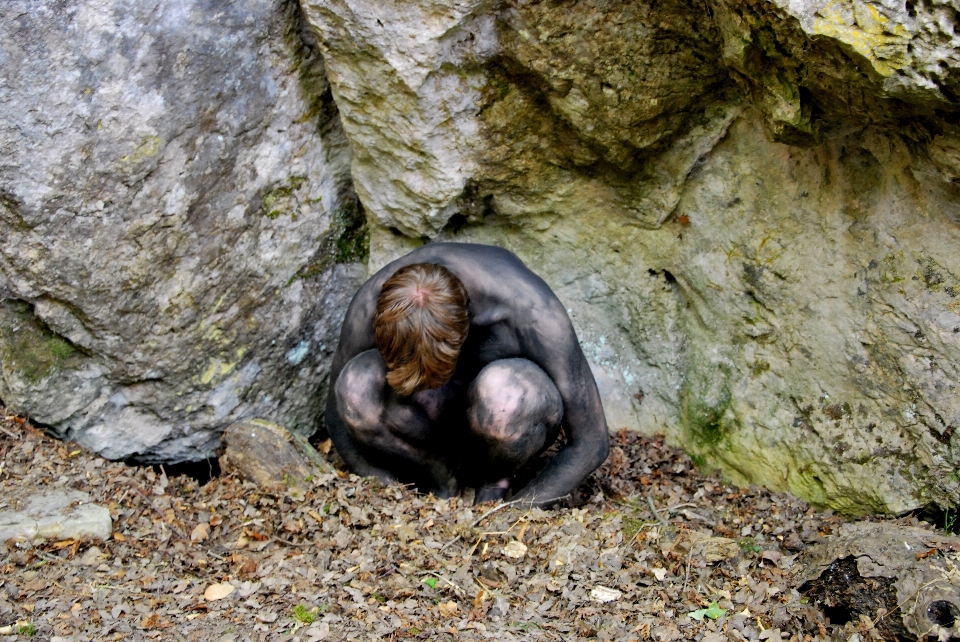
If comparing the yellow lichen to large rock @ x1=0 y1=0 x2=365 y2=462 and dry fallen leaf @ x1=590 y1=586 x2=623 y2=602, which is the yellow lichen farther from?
large rock @ x1=0 y1=0 x2=365 y2=462

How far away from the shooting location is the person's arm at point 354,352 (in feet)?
14.8

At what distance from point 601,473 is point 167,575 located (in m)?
2.22

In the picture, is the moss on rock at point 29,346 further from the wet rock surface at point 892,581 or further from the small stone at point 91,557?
the wet rock surface at point 892,581

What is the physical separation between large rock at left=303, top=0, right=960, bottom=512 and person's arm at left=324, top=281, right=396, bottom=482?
2.15 ft

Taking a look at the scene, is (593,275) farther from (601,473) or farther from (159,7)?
(159,7)

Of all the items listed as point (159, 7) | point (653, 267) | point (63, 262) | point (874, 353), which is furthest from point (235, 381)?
point (874, 353)

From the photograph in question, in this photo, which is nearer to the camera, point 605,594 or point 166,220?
point 605,594

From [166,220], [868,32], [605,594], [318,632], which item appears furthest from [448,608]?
[868,32]

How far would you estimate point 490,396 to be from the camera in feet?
13.7

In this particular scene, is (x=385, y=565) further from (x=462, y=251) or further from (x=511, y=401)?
(x=462, y=251)

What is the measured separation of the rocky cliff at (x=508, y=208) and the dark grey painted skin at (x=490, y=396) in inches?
23.7

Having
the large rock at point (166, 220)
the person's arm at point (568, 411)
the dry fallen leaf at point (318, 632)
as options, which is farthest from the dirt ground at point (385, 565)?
the large rock at point (166, 220)

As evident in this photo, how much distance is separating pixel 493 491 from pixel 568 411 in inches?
21.4

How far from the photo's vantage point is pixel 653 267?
16.2ft
